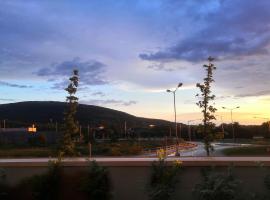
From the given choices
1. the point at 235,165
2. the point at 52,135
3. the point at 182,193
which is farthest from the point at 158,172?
the point at 52,135

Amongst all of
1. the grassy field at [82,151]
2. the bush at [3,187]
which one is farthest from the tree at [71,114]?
the bush at [3,187]

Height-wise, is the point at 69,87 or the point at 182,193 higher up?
the point at 69,87

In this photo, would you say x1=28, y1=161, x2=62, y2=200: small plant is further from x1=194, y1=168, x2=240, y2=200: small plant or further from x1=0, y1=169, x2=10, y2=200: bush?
x1=194, y1=168, x2=240, y2=200: small plant

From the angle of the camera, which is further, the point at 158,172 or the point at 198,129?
the point at 198,129

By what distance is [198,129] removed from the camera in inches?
1784

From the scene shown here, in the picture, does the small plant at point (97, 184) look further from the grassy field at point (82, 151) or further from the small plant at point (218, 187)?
the grassy field at point (82, 151)

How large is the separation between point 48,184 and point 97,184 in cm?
109

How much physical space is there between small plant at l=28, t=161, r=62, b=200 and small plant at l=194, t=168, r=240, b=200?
3.02 meters

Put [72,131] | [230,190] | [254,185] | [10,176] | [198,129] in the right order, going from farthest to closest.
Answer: [198,129] → [72,131] → [10,176] → [254,185] → [230,190]

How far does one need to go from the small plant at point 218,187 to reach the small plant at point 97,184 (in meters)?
1.92

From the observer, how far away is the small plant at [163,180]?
366 inches

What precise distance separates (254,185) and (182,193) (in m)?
1.35

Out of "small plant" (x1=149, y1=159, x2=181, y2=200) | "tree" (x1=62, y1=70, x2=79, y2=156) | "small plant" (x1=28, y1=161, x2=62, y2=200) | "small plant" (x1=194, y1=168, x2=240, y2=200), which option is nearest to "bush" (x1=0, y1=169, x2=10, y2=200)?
"small plant" (x1=28, y1=161, x2=62, y2=200)

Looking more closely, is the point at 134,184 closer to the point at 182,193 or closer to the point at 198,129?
the point at 182,193
